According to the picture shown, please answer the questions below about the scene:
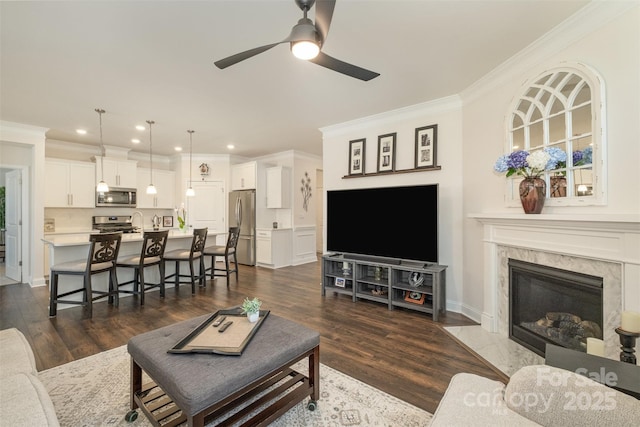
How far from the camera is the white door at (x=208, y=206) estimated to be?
23.1 ft

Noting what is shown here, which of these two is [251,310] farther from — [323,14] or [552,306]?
[552,306]

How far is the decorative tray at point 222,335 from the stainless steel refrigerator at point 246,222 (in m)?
4.57

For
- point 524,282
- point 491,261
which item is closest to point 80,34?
point 491,261

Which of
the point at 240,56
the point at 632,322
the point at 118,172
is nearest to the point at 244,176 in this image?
the point at 118,172

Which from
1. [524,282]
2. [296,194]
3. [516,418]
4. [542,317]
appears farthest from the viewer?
[296,194]

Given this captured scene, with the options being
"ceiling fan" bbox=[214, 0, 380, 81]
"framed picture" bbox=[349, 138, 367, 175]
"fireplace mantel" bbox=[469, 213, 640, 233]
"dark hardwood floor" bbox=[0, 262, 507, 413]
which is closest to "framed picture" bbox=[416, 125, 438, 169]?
"framed picture" bbox=[349, 138, 367, 175]

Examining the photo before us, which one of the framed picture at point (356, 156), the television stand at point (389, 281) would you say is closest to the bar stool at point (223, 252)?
the television stand at point (389, 281)

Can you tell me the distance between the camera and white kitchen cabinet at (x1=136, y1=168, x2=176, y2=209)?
6.71 meters

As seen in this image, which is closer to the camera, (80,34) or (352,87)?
(80,34)

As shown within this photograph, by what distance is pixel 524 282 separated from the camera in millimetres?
2682

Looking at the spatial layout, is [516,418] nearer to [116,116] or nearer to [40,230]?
[116,116]

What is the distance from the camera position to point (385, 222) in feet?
12.7

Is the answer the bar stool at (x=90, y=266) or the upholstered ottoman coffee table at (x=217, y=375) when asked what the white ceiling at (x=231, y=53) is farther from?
the upholstered ottoman coffee table at (x=217, y=375)

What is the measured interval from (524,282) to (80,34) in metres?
4.34
